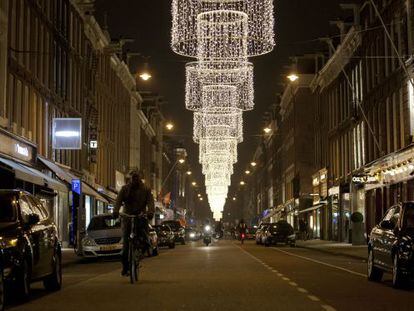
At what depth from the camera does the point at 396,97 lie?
43.2 metres

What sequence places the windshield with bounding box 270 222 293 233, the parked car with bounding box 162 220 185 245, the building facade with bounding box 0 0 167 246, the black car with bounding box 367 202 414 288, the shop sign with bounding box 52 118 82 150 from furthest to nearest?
the parked car with bounding box 162 220 185 245 → the windshield with bounding box 270 222 293 233 → the shop sign with bounding box 52 118 82 150 → the building facade with bounding box 0 0 167 246 → the black car with bounding box 367 202 414 288

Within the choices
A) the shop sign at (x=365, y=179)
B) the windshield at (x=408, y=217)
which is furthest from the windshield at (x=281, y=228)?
the windshield at (x=408, y=217)

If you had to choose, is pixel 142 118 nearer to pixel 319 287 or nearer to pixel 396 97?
pixel 396 97

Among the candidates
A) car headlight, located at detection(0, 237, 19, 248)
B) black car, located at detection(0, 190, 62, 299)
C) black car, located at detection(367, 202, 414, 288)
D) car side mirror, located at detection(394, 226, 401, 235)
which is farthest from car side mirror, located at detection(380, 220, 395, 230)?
car headlight, located at detection(0, 237, 19, 248)

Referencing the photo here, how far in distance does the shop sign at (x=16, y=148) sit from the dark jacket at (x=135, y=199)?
16.5 metres

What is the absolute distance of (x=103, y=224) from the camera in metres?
31.2

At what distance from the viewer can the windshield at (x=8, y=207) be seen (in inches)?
532

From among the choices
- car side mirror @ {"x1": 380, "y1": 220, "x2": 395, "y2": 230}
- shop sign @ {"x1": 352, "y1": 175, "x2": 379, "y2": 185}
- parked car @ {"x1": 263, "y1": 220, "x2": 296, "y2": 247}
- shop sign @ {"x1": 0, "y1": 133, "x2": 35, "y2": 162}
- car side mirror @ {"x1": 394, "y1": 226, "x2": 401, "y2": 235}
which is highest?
shop sign @ {"x1": 0, "y1": 133, "x2": 35, "y2": 162}

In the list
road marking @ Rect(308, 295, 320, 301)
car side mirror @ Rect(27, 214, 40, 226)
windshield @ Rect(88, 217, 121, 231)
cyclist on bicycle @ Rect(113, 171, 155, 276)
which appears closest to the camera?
car side mirror @ Rect(27, 214, 40, 226)

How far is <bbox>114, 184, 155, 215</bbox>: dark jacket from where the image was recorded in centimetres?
1661

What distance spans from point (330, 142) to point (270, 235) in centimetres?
1405

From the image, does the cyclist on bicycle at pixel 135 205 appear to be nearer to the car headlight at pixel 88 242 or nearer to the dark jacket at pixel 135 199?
the dark jacket at pixel 135 199

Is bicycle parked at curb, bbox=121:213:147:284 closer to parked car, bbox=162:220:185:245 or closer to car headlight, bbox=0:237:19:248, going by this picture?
car headlight, bbox=0:237:19:248

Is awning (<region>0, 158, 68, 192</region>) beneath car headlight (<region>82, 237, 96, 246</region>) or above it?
above
